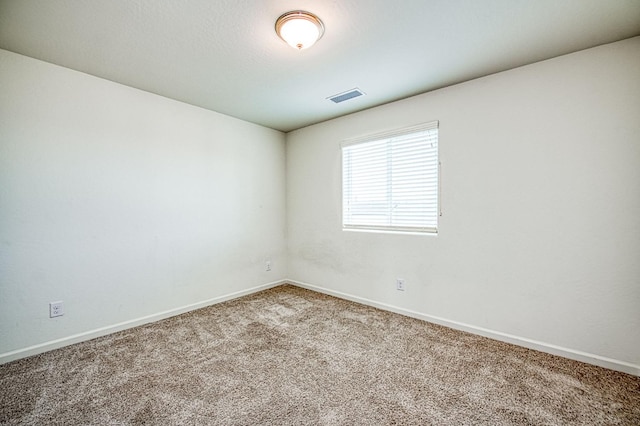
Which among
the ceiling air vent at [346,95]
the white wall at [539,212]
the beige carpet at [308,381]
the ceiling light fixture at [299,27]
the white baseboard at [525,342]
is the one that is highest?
the ceiling air vent at [346,95]

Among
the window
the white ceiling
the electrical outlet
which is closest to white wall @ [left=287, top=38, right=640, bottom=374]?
the window

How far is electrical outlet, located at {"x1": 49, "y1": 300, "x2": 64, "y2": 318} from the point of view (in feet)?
7.63

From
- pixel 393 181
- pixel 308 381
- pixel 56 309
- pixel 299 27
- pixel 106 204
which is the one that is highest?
pixel 299 27

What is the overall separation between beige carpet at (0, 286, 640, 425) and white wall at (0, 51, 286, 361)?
396 millimetres

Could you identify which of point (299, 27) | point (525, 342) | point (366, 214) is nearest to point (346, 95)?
point (299, 27)

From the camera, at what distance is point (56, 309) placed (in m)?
2.35

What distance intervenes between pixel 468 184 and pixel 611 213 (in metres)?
1.00

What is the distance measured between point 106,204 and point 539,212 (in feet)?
13.0

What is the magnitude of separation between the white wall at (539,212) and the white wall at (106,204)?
2181 mm

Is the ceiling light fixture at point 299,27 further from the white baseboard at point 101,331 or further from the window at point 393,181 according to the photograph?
the white baseboard at point 101,331

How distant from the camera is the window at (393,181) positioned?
293 cm

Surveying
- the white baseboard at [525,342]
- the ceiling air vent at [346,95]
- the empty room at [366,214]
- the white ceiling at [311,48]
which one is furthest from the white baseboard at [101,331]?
the ceiling air vent at [346,95]

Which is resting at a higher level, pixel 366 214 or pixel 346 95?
pixel 346 95

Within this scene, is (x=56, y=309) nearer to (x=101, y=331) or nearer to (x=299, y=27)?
(x=101, y=331)
